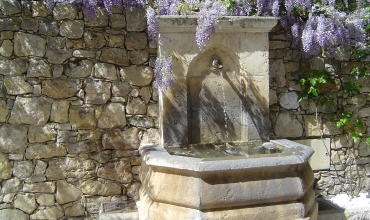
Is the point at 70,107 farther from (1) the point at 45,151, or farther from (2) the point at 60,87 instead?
(1) the point at 45,151

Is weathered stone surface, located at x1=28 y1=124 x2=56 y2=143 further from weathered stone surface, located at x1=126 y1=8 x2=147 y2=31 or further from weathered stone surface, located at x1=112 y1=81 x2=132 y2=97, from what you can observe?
weathered stone surface, located at x1=126 y1=8 x2=147 y2=31

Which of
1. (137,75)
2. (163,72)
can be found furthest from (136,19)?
(163,72)

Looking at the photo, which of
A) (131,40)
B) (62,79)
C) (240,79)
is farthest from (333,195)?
(62,79)

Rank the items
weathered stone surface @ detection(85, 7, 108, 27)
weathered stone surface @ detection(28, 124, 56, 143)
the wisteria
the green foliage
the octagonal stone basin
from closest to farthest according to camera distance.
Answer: the octagonal stone basin → the wisteria → weathered stone surface @ detection(28, 124, 56, 143) → weathered stone surface @ detection(85, 7, 108, 27) → the green foliage

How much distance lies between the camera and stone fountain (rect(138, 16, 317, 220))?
Answer: 2871 mm

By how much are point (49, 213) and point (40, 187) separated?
29 cm

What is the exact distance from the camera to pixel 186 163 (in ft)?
9.39

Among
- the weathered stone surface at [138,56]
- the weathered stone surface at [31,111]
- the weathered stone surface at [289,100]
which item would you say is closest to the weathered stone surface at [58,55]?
the weathered stone surface at [31,111]

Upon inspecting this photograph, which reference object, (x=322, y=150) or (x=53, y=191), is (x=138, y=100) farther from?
(x=322, y=150)

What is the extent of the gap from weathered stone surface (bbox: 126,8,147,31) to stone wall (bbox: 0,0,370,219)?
10 mm

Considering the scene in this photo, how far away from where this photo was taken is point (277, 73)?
431 cm

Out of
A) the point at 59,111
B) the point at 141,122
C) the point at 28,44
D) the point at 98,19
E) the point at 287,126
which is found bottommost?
the point at 287,126

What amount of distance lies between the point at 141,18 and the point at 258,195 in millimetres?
2208

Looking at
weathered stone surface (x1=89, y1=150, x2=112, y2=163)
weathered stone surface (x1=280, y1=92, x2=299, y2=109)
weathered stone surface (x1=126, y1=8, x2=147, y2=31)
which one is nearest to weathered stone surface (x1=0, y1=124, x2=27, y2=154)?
weathered stone surface (x1=89, y1=150, x2=112, y2=163)
